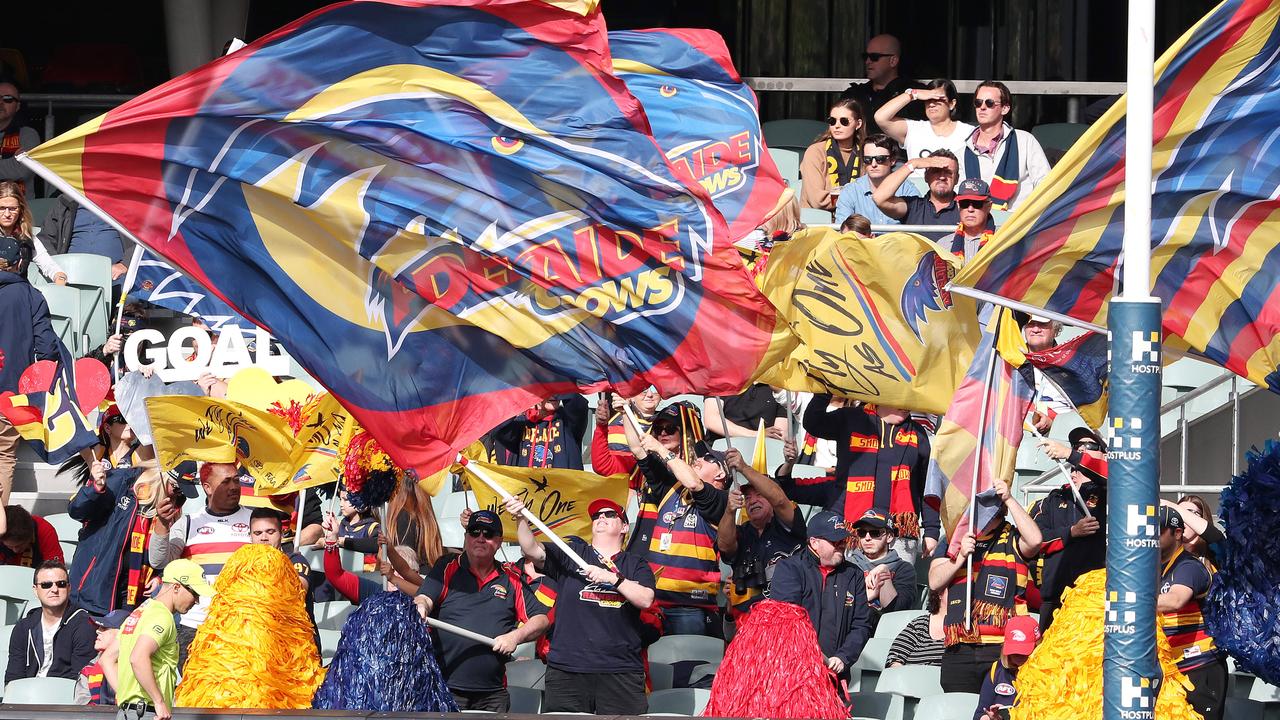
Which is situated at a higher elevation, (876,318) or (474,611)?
→ (876,318)

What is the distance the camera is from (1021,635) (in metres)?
10.2

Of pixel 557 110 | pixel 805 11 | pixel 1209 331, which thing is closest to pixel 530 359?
pixel 557 110

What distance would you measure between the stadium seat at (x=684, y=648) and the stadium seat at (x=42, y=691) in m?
3.40

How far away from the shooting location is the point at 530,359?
10312 millimetres

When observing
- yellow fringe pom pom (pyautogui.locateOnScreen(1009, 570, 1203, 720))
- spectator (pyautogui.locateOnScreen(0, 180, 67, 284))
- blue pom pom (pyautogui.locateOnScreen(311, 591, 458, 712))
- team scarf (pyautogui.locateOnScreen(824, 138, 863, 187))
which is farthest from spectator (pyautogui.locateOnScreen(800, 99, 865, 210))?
yellow fringe pom pom (pyautogui.locateOnScreen(1009, 570, 1203, 720))

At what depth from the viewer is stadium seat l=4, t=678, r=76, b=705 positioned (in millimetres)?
11828

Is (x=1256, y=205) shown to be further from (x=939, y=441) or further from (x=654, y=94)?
(x=654, y=94)

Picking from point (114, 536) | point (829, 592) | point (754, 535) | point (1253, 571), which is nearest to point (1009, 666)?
point (1253, 571)

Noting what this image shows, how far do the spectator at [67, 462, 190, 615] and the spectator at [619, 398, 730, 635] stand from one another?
2.91 meters

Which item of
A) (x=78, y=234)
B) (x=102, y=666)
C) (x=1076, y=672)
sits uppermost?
(x=78, y=234)

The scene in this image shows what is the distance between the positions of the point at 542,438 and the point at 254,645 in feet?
10.9

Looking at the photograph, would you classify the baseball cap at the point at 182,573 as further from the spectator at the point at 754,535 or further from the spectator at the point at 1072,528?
the spectator at the point at 1072,528

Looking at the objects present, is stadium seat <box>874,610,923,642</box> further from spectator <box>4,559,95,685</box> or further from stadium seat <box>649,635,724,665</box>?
spectator <box>4,559,95,685</box>

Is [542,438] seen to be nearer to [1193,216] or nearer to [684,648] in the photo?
[684,648]
